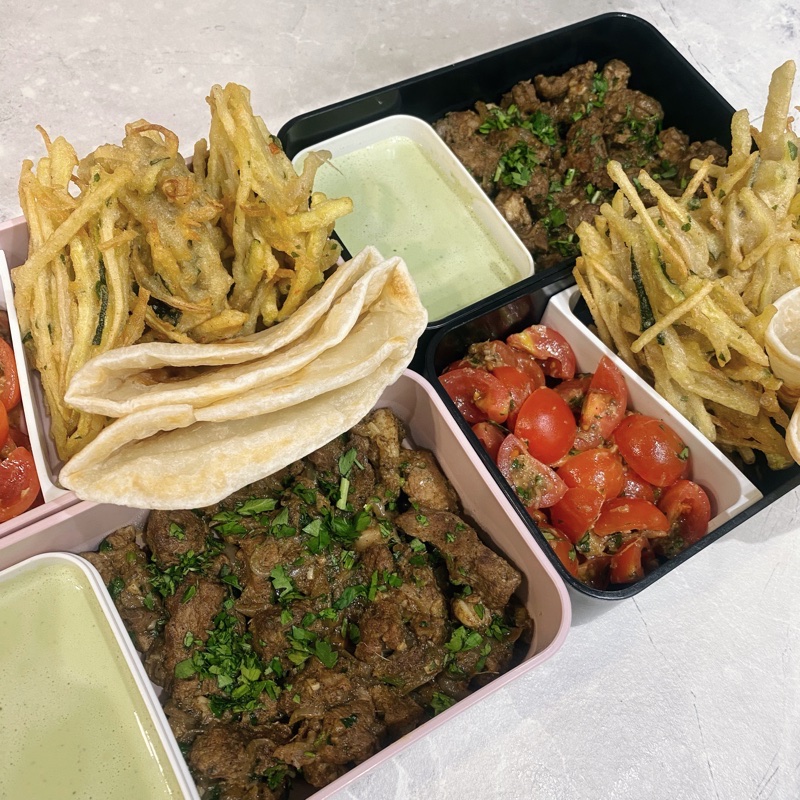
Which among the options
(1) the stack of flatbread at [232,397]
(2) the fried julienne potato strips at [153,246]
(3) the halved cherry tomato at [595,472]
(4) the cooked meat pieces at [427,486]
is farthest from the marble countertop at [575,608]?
(2) the fried julienne potato strips at [153,246]

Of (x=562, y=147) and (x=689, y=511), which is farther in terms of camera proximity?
(x=562, y=147)

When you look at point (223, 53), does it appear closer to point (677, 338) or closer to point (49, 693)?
point (677, 338)

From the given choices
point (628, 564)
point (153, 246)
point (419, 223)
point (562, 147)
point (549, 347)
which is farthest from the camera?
point (562, 147)

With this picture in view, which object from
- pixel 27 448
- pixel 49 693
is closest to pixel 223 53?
pixel 27 448

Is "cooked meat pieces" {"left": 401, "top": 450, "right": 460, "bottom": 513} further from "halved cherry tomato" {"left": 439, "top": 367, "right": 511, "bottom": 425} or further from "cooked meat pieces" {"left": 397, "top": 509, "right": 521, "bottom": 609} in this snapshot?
"halved cherry tomato" {"left": 439, "top": 367, "right": 511, "bottom": 425}

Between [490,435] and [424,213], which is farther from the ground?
[424,213]

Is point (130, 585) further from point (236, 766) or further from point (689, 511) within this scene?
point (689, 511)

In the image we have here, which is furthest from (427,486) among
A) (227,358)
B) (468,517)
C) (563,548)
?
(227,358)
